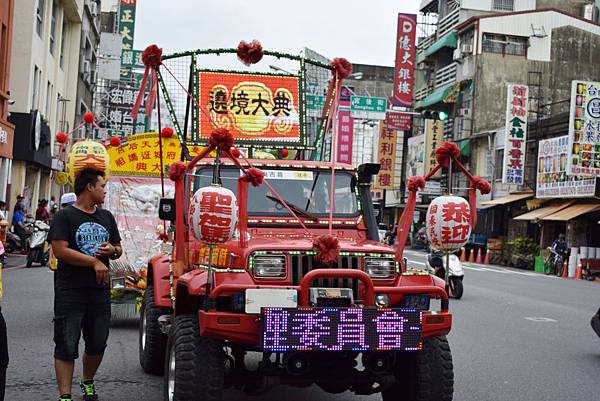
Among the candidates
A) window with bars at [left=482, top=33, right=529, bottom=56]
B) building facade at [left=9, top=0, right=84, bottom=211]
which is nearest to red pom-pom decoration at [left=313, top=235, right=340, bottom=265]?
building facade at [left=9, top=0, right=84, bottom=211]

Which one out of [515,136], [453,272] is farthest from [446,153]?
[515,136]

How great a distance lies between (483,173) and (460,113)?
5.39m

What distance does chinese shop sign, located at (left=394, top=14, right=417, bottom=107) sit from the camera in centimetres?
4744

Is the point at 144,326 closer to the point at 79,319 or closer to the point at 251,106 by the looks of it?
the point at 79,319

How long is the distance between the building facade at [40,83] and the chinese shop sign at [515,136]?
65.9 feet

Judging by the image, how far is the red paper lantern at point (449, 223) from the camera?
20.5 ft

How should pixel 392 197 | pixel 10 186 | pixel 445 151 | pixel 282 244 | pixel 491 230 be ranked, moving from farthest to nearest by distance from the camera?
pixel 392 197, pixel 491 230, pixel 10 186, pixel 445 151, pixel 282 244

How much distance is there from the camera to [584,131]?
29.7 metres

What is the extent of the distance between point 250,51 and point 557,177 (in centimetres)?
2782

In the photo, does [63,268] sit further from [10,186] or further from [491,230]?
[491,230]

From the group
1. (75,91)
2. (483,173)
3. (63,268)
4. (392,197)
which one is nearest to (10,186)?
(75,91)

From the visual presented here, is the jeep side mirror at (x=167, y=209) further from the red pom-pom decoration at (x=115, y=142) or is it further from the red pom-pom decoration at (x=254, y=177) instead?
the red pom-pom decoration at (x=115, y=142)

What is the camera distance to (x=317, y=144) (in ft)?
28.7

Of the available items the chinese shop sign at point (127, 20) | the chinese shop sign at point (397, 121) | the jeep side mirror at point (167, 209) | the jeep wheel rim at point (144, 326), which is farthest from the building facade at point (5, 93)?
the chinese shop sign at point (397, 121)
